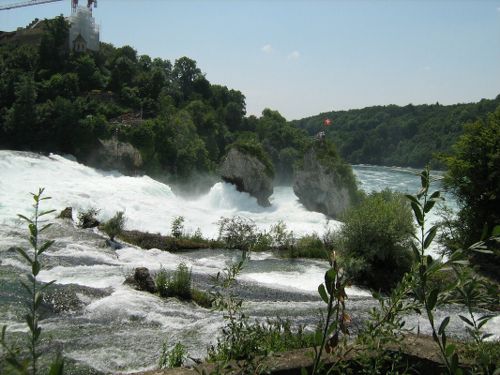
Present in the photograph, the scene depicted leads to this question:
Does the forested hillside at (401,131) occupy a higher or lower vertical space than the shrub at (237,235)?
higher

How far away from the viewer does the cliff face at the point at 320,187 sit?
37.9 m

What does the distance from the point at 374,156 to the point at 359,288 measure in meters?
81.9

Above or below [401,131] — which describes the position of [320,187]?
below

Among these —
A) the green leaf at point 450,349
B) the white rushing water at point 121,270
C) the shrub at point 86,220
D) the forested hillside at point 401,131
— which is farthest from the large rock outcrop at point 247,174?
the forested hillside at point 401,131

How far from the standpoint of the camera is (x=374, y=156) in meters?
94.4

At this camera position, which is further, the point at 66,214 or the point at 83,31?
the point at 83,31

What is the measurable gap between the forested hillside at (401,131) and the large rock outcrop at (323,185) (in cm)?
4145

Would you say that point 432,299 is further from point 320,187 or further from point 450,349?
point 320,187

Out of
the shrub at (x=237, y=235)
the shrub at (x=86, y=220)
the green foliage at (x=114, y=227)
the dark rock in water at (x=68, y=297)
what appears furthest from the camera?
the shrub at (x=237, y=235)

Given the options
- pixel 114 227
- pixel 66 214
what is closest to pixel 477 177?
pixel 114 227

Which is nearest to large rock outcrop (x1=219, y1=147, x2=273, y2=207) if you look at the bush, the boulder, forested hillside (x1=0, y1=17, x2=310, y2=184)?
forested hillside (x1=0, y1=17, x2=310, y2=184)

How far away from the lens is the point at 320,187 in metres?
39.4

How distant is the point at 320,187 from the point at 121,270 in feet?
88.6

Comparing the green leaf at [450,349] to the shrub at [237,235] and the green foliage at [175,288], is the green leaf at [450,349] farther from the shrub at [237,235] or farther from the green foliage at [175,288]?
the shrub at [237,235]
